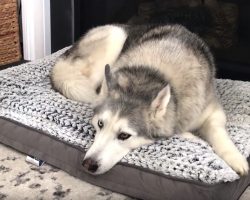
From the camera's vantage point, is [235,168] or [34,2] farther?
[34,2]

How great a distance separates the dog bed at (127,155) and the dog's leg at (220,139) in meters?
0.05

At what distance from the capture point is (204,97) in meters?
1.87

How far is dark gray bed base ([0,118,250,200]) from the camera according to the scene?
1542 millimetres

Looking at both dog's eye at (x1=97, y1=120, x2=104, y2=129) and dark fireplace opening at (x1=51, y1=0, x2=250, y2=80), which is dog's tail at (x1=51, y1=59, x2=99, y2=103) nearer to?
dog's eye at (x1=97, y1=120, x2=104, y2=129)

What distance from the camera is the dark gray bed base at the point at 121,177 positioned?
1542 millimetres

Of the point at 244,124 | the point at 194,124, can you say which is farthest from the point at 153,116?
the point at 244,124

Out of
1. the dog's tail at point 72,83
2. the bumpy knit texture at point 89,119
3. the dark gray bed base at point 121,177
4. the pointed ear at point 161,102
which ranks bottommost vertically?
the dark gray bed base at point 121,177

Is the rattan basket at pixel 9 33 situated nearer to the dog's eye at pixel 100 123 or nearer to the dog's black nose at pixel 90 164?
the dog's eye at pixel 100 123

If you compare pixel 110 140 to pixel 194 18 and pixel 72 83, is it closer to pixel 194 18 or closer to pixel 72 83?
pixel 72 83

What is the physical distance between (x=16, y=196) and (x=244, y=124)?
3.63 feet

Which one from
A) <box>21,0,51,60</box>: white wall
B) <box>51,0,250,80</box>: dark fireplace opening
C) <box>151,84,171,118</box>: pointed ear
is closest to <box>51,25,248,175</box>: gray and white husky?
<box>151,84,171,118</box>: pointed ear

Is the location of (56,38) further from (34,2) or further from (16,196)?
(16,196)

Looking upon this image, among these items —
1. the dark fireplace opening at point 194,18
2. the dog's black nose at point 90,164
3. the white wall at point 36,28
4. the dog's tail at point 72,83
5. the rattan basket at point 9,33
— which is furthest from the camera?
the white wall at point 36,28

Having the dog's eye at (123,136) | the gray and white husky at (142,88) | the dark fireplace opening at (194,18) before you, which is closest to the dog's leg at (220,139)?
the gray and white husky at (142,88)
